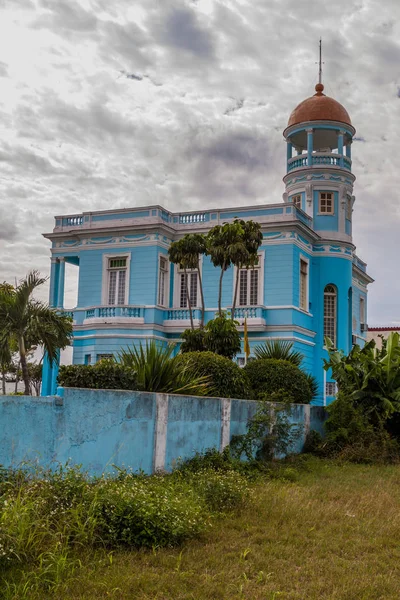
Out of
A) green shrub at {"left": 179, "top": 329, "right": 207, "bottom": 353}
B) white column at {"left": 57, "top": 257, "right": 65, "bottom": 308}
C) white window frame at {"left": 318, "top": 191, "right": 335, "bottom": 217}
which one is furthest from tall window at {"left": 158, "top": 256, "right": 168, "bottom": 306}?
green shrub at {"left": 179, "top": 329, "right": 207, "bottom": 353}

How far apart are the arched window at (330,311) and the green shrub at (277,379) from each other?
1365 centimetres

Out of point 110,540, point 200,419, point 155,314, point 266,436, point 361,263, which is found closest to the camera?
point 110,540

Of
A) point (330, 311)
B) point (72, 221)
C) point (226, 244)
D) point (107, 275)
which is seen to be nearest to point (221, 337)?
point (226, 244)

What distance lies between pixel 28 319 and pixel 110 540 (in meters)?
10.9

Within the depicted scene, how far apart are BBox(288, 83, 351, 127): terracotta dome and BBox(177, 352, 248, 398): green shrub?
19.2 metres

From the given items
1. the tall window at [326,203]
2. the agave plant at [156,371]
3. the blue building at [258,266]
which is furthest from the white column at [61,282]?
the agave plant at [156,371]

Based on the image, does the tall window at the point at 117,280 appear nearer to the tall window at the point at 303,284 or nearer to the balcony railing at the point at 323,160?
the tall window at the point at 303,284

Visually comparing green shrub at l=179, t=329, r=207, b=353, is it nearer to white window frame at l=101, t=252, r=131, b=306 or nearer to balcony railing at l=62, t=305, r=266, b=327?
balcony railing at l=62, t=305, r=266, b=327

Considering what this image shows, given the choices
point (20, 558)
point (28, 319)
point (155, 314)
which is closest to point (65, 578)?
point (20, 558)

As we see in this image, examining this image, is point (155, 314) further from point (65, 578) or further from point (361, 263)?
point (65, 578)

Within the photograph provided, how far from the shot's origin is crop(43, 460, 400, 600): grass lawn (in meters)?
5.41

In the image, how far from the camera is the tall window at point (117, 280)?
92.4 ft

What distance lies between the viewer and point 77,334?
2789cm

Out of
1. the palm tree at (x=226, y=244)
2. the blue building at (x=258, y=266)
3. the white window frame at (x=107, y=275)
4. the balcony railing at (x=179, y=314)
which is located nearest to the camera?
the palm tree at (x=226, y=244)
